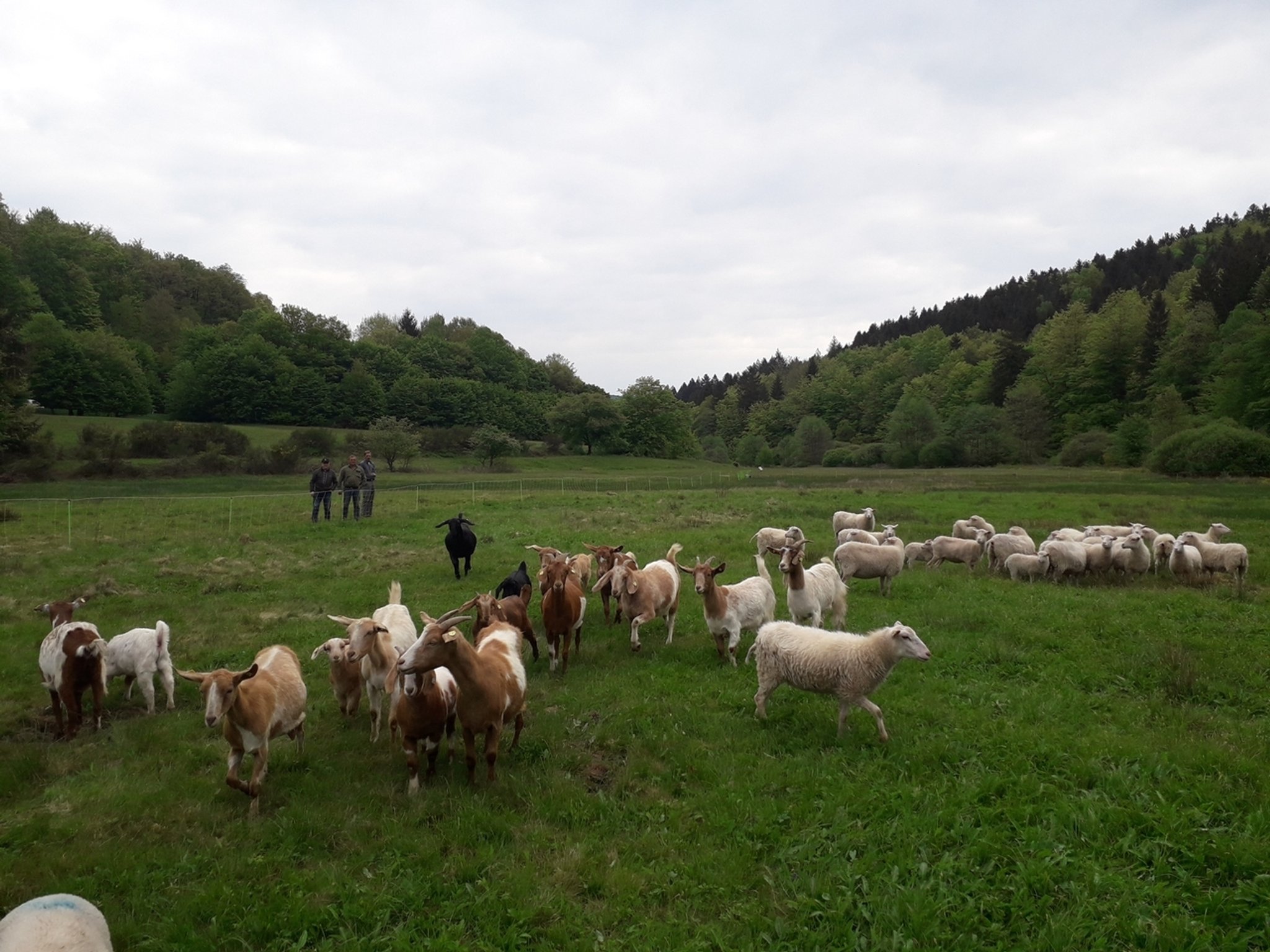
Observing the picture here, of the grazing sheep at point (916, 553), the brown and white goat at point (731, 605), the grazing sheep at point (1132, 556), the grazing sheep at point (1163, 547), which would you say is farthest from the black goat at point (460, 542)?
the grazing sheep at point (1163, 547)

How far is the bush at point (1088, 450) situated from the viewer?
220 feet

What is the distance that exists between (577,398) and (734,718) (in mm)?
88925

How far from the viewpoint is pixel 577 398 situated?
9569 cm

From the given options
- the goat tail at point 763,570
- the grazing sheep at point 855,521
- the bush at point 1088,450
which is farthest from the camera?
the bush at point 1088,450

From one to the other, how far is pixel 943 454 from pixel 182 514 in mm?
81470

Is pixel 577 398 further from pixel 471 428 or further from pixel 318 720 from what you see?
pixel 318 720

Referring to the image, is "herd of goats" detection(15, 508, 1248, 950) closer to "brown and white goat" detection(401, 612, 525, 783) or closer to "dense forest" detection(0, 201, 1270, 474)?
"brown and white goat" detection(401, 612, 525, 783)

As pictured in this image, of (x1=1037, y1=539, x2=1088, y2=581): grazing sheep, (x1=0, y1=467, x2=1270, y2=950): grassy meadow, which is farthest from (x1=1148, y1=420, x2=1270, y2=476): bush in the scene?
(x1=0, y1=467, x2=1270, y2=950): grassy meadow

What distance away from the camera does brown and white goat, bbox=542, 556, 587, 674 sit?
10242 millimetres

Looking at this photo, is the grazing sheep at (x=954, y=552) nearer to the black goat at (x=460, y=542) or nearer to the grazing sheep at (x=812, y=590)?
the grazing sheep at (x=812, y=590)

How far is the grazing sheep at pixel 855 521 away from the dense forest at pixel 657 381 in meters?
37.5

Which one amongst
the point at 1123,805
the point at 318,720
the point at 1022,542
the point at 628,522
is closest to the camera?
the point at 1123,805

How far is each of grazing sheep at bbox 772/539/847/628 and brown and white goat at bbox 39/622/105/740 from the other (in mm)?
9775

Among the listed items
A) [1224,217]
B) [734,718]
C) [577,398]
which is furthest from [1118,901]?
[1224,217]
